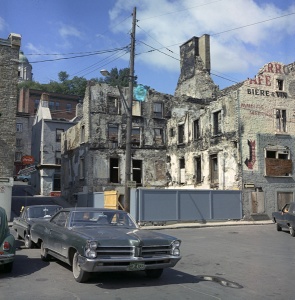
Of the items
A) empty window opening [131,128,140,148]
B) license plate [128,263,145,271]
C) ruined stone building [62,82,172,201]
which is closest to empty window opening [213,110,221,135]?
ruined stone building [62,82,172,201]

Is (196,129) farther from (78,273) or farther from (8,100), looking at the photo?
(78,273)

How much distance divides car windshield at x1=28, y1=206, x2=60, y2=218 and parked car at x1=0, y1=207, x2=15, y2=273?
519cm

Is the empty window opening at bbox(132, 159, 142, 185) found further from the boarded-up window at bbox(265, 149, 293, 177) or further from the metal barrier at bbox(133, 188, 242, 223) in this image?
the boarded-up window at bbox(265, 149, 293, 177)

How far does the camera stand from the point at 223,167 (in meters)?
28.0

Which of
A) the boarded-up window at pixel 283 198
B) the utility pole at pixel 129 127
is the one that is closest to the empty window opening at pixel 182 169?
the boarded-up window at pixel 283 198

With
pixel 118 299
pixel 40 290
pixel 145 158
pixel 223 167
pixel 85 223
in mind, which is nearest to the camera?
pixel 118 299

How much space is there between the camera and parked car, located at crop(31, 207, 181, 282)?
6598 mm

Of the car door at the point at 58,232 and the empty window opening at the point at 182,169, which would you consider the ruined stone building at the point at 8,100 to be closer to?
the empty window opening at the point at 182,169

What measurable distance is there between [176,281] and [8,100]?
21563 millimetres

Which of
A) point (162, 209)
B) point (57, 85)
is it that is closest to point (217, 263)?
point (162, 209)

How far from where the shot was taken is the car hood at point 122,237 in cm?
673

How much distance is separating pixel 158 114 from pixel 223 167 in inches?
394

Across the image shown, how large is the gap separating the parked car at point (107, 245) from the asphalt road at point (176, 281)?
0.35 metres

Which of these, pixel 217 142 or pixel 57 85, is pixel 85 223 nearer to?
pixel 217 142
